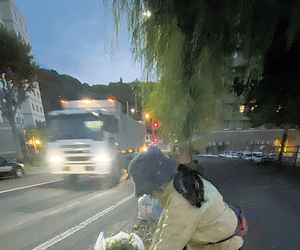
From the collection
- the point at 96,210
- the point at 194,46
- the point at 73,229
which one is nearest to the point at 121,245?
the point at 73,229

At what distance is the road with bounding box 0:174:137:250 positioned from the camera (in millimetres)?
1991

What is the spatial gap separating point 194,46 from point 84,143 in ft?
12.4

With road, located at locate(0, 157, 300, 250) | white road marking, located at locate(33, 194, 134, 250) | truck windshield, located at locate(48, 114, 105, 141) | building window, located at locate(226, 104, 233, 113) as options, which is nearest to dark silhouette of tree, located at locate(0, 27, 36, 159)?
truck windshield, located at locate(48, 114, 105, 141)

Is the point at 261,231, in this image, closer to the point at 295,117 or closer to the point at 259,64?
the point at 259,64

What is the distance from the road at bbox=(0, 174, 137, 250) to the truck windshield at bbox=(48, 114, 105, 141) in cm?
154

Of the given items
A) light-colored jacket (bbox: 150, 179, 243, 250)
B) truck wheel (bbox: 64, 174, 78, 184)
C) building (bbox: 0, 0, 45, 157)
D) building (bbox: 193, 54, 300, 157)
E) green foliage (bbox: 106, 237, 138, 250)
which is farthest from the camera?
truck wheel (bbox: 64, 174, 78, 184)

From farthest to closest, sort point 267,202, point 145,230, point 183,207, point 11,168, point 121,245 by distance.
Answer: point 11,168 < point 267,202 < point 145,230 < point 121,245 < point 183,207

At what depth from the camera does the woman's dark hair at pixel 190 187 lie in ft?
2.43

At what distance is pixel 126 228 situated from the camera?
7.14 feet

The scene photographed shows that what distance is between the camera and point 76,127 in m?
4.07

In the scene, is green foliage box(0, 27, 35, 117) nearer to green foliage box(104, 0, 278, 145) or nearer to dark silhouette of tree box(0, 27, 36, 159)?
dark silhouette of tree box(0, 27, 36, 159)

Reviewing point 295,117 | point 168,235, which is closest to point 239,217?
point 168,235

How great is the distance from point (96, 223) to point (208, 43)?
12.5ft

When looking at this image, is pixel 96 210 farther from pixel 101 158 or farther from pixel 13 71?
pixel 13 71
